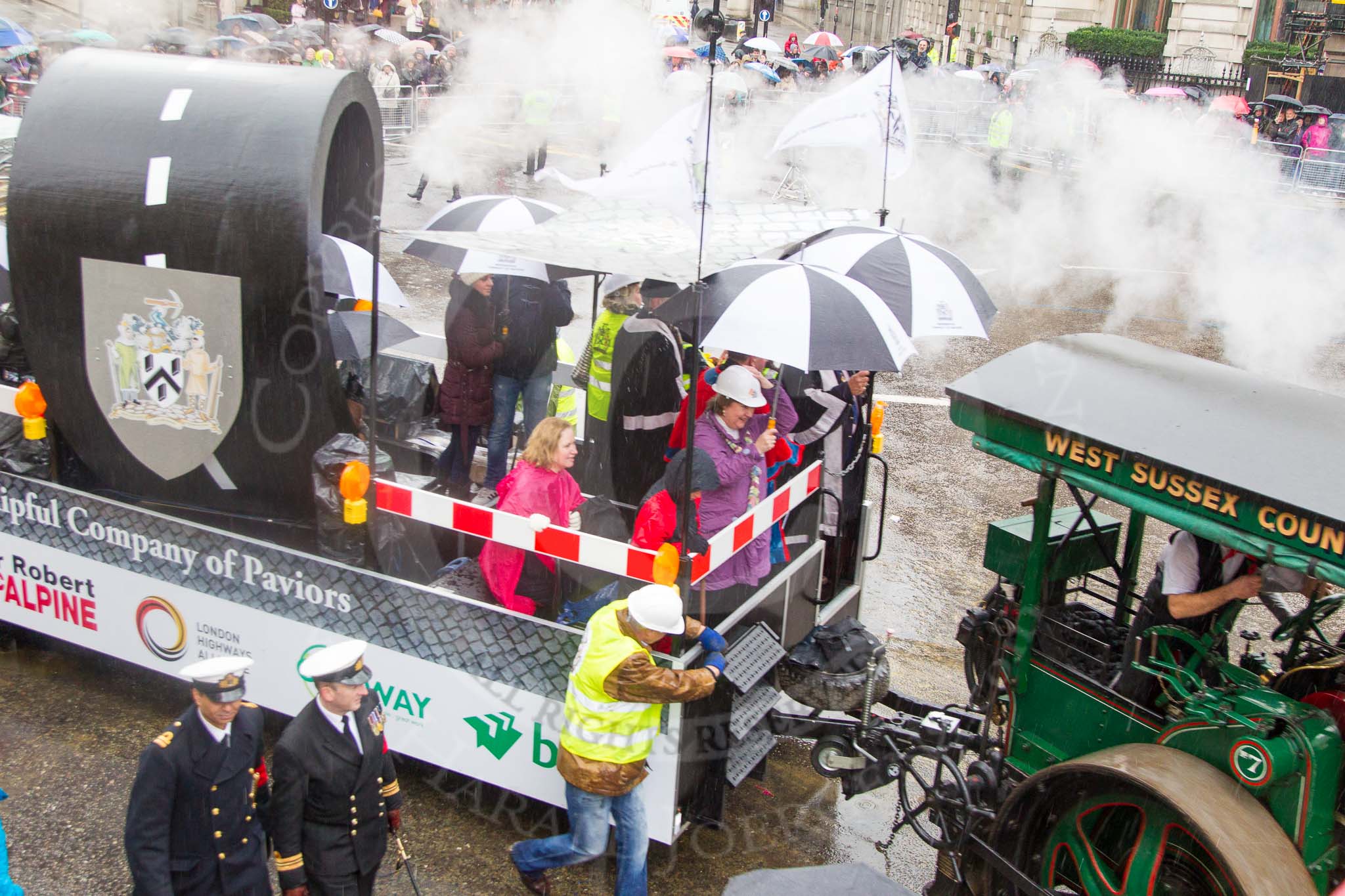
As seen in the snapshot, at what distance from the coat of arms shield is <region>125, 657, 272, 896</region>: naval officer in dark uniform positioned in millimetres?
1443

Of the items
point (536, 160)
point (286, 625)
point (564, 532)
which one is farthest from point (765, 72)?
point (564, 532)

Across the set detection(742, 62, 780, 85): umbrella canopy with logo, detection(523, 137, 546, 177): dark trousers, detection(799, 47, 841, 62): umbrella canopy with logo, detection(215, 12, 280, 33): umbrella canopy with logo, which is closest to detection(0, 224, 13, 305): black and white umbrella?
detection(523, 137, 546, 177): dark trousers

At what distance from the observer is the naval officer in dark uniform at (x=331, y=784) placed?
3.87 meters

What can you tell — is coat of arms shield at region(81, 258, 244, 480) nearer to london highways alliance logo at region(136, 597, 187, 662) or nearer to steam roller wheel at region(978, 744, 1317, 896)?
london highways alliance logo at region(136, 597, 187, 662)

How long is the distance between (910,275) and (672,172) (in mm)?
1992

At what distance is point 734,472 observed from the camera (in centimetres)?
498

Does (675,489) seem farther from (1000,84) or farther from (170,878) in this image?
(1000,84)

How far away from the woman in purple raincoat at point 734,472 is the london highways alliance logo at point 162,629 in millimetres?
2367

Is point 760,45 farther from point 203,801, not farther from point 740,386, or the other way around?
point 203,801

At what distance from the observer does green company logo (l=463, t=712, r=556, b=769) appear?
15.6 feet

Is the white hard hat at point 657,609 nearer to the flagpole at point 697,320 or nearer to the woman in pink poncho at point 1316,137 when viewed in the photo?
the flagpole at point 697,320

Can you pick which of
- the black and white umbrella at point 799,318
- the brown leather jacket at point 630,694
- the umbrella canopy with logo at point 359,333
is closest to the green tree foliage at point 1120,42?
the umbrella canopy with logo at point 359,333

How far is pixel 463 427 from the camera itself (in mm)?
6602

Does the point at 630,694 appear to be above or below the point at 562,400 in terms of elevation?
below
